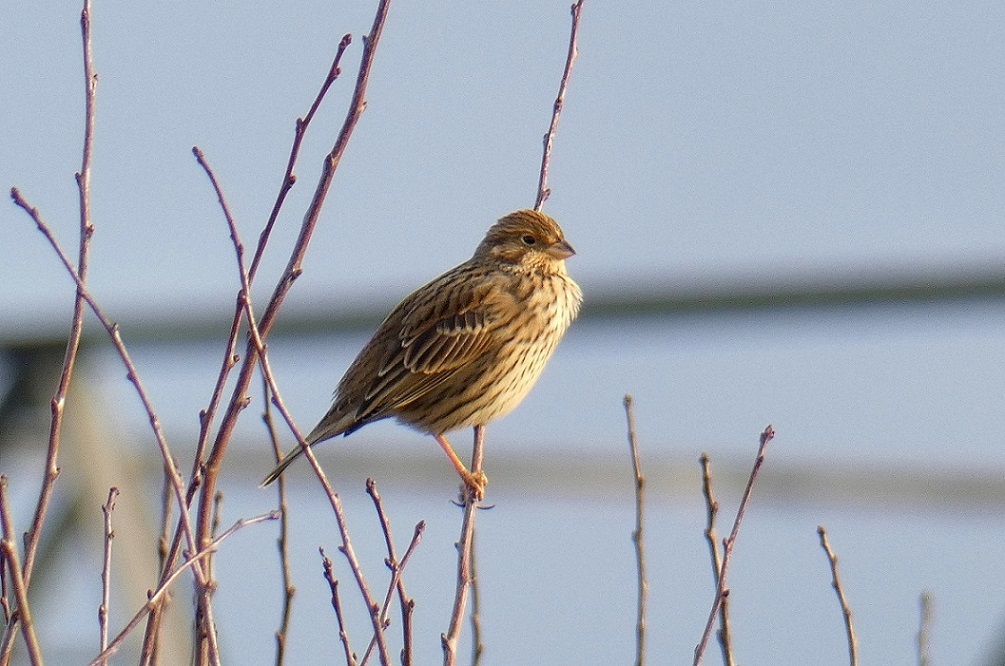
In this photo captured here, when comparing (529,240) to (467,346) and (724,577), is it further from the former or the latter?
(724,577)

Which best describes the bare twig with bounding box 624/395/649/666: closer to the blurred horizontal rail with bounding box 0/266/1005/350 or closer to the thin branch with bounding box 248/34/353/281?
the thin branch with bounding box 248/34/353/281

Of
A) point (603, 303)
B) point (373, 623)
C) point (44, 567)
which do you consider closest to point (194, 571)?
point (373, 623)

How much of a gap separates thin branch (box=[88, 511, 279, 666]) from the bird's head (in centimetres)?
338

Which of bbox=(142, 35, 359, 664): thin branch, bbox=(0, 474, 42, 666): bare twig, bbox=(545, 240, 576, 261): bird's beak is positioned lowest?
bbox=(0, 474, 42, 666): bare twig

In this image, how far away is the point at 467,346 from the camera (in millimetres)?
7191

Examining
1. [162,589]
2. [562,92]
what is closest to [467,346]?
[562,92]

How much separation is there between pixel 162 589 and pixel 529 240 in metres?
3.89

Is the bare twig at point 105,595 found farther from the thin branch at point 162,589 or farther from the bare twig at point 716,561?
the bare twig at point 716,561

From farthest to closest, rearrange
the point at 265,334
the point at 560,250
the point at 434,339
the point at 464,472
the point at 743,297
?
the point at 743,297
the point at 560,250
the point at 434,339
the point at 464,472
the point at 265,334

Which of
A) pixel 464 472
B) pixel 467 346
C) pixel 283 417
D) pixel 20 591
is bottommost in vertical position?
pixel 20 591

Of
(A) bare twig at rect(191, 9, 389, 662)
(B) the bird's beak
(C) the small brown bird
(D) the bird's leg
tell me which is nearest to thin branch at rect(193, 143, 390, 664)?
(A) bare twig at rect(191, 9, 389, 662)

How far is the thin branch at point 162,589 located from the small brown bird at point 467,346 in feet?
8.94

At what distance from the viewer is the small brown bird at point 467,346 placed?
7.09 metres

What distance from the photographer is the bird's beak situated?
24.6 ft
